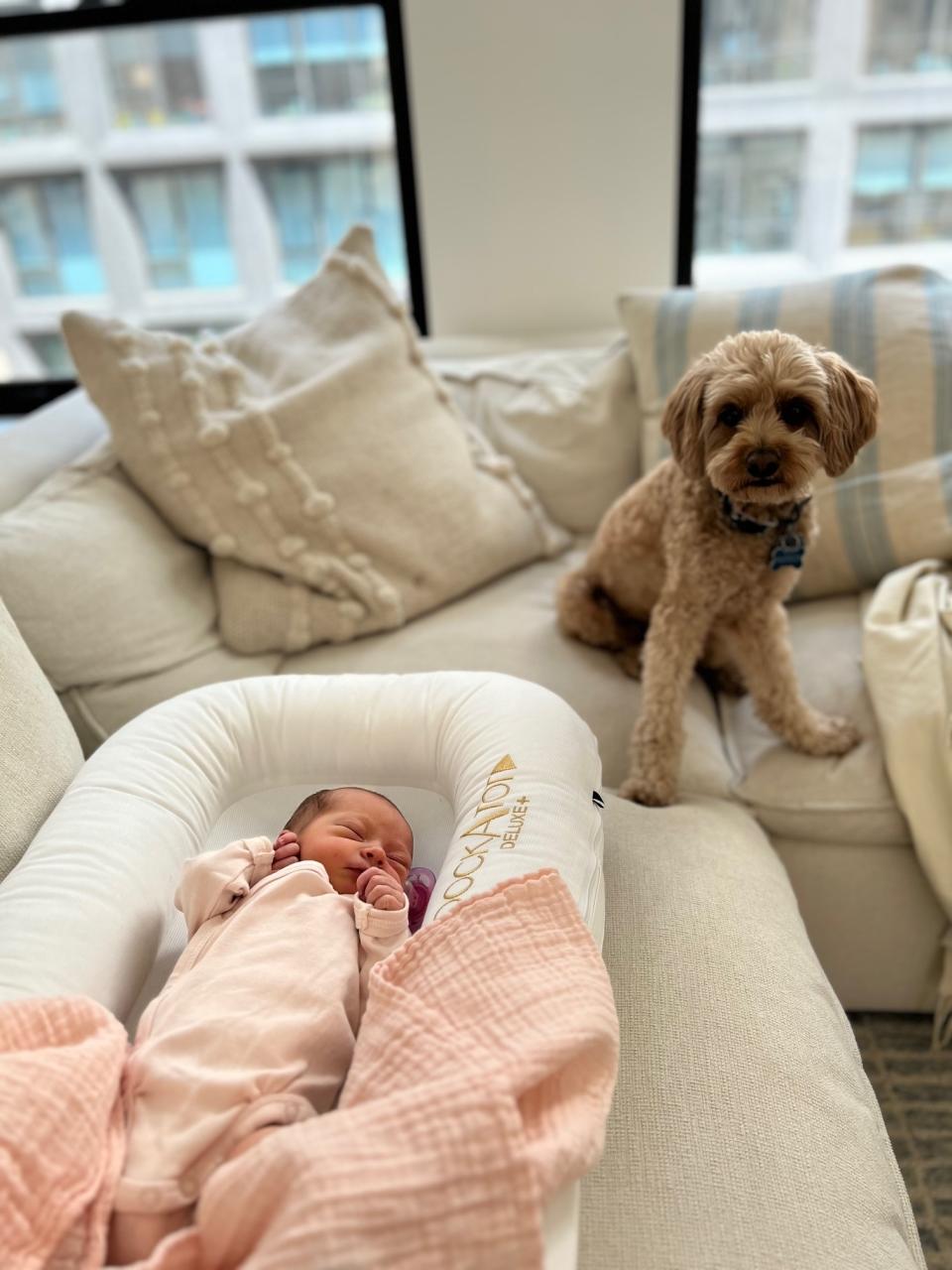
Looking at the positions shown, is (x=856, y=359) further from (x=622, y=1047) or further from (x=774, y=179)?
(x=622, y=1047)

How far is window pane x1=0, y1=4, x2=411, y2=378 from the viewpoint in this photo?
2322mm

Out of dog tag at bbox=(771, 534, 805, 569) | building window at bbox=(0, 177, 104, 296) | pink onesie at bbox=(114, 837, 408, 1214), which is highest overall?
building window at bbox=(0, 177, 104, 296)

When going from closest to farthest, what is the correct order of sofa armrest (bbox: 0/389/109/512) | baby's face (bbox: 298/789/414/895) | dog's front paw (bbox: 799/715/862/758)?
1. baby's face (bbox: 298/789/414/895)
2. dog's front paw (bbox: 799/715/862/758)
3. sofa armrest (bbox: 0/389/109/512)

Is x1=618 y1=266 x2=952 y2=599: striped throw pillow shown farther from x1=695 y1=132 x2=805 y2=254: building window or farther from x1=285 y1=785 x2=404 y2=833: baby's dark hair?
x1=285 y1=785 x2=404 y2=833: baby's dark hair

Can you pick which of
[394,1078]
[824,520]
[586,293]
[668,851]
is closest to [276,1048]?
[394,1078]

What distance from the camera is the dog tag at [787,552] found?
4.44ft

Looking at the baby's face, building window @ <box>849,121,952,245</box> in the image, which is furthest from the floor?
building window @ <box>849,121,952,245</box>

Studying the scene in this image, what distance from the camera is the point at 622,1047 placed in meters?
0.97

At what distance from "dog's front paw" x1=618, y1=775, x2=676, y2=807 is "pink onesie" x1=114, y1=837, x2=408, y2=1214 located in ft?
1.77

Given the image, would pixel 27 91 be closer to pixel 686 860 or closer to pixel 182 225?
pixel 182 225

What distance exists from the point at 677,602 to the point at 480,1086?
90cm

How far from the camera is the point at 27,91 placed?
8.00 ft

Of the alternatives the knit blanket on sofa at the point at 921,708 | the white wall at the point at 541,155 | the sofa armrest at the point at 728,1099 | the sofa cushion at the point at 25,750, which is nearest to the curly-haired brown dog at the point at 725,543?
the knit blanket on sofa at the point at 921,708

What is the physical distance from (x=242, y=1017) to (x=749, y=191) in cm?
236
